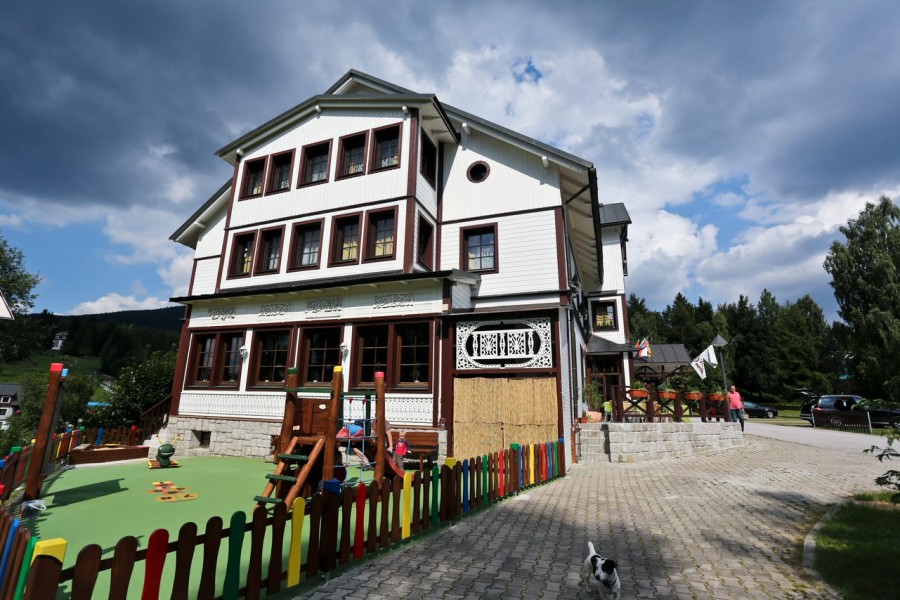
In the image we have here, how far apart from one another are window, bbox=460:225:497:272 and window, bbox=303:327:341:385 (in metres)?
4.94

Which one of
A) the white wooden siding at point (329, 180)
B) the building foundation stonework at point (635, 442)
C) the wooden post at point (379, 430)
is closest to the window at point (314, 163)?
the white wooden siding at point (329, 180)

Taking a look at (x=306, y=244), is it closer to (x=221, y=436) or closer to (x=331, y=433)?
(x=221, y=436)

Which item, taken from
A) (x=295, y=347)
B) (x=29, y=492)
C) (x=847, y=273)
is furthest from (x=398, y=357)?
(x=847, y=273)

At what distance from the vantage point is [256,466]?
12.2 m

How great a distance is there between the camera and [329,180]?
1573 centimetres

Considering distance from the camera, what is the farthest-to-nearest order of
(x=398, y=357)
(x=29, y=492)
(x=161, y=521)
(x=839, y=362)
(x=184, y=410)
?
(x=839, y=362) → (x=184, y=410) → (x=398, y=357) → (x=29, y=492) → (x=161, y=521)

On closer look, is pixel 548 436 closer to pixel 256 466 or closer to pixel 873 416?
pixel 256 466

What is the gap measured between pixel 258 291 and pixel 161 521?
8852 millimetres

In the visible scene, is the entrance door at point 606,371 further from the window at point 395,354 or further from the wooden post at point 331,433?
the wooden post at point 331,433

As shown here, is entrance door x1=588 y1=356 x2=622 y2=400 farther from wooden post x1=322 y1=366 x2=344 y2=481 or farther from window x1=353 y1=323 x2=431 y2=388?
wooden post x1=322 y1=366 x2=344 y2=481

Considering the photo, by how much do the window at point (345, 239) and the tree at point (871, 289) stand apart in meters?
34.6

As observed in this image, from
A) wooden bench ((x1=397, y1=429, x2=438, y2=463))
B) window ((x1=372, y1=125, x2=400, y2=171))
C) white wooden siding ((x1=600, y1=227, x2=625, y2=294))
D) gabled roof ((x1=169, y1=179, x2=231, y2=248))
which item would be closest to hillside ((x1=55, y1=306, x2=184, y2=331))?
gabled roof ((x1=169, y1=179, x2=231, y2=248))

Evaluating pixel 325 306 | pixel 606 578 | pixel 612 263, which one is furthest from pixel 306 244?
pixel 612 263

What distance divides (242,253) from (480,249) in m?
9.70
